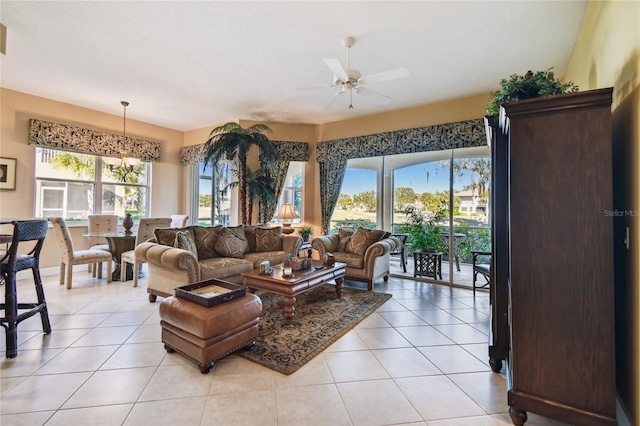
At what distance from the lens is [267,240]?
4805 mm

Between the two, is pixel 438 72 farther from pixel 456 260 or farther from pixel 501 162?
pixel 456 260

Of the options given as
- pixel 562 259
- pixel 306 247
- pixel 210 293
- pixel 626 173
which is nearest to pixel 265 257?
pixel 306 247

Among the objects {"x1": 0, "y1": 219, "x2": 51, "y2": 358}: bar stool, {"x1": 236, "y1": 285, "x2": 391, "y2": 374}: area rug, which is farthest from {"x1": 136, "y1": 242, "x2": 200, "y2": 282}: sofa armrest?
{"x1": 0, "y1": 219, "x2": 51, "y2": 358}: bar stool

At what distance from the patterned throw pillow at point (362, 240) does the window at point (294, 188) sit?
1.74 metres

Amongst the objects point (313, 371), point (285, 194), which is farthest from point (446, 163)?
point (313, 371)

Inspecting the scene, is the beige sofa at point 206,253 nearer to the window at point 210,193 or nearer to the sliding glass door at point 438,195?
the sliding glass door at point 438,195

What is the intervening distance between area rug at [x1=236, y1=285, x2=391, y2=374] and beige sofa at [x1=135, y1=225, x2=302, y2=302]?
0.64 m

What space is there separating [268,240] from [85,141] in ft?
13.1

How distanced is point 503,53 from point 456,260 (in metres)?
3.13

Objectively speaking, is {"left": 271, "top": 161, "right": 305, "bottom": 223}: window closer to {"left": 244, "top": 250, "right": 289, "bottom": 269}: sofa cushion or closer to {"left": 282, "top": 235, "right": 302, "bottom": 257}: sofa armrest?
{"left": 282, "top": 235, "right": 302, "bottom": 257}: sofa armrest

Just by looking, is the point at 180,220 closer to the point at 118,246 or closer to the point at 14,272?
the point at 118,246

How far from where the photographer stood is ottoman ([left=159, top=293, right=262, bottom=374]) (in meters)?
2.11

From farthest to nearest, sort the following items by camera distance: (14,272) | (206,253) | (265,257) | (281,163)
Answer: (281,163)
(265,257)
(206,253)
(14,272)

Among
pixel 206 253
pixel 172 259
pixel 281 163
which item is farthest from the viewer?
pixel 281 163
